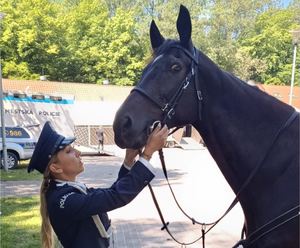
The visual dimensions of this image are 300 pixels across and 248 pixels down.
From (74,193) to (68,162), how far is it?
0.79 feet

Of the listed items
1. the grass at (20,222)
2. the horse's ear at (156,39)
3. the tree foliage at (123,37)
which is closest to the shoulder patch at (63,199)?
the horse's ear at (156,39)

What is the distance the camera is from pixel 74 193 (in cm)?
231

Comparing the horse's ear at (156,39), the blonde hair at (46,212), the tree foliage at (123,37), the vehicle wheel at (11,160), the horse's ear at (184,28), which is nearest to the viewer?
the horse's ear at (184,28)

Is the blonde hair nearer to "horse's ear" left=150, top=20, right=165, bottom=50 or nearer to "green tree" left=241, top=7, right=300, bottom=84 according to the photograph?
"horse's ear" left=150, top=20, right=165, bottom=50

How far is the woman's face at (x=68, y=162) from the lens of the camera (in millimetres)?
2461

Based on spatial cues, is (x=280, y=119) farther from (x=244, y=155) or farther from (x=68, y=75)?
(x=68, y=75)

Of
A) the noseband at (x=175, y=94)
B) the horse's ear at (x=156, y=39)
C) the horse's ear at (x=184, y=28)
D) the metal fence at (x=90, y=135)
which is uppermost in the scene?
the horse's ear at (x=184, y=28)

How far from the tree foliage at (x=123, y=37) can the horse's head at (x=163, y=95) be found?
2591 cm

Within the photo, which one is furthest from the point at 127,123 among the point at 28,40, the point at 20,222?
the point at 28,40

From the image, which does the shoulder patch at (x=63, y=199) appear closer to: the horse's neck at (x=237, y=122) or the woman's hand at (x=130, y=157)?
the woman's hand at (x=130, y=157)

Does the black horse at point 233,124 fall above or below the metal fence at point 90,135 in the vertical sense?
above

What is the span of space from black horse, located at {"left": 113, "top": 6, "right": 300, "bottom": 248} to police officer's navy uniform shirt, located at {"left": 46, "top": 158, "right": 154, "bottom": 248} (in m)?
0.22

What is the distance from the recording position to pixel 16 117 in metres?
19.9

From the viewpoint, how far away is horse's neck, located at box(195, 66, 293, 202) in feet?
7.77
